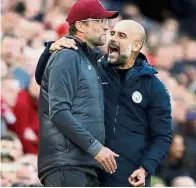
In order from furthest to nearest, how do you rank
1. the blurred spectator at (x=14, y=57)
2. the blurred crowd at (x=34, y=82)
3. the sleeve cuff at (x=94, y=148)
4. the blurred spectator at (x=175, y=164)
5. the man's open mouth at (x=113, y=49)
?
the blurred spectator at (x=175, y=164) → the blurred spectator at (x=14, y=57) → the blurred crowd at (x=34, y=82) → the man's open mouth at (x=113, y=49) → the sleeve cuff at (x=94, y=148)

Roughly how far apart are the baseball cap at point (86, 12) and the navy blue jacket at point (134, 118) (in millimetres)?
343

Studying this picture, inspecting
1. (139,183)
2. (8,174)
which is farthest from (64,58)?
(8,174)

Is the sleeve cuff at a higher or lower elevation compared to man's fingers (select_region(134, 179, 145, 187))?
higher

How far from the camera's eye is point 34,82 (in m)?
11.9

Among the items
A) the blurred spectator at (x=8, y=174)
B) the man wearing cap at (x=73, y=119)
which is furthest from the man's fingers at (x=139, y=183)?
the blurred spectator at (x=8, y=174)

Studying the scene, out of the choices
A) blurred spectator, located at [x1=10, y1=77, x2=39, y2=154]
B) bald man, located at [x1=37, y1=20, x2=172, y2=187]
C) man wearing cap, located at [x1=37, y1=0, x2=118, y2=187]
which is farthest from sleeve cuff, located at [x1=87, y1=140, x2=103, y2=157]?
blurred spectator, located at [x1=10, y1=77, x2=39, y2=154]

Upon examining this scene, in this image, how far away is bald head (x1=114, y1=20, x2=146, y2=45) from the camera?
807cm

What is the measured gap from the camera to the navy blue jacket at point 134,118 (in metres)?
8.01

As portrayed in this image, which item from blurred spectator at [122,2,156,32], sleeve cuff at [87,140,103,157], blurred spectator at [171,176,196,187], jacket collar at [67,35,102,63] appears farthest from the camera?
blurred spectator at [122,2,156,32]

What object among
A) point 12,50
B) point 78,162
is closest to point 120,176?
point 78,162

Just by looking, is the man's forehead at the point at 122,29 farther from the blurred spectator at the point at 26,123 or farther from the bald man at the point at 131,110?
the blurred spectator at the point at 26,123

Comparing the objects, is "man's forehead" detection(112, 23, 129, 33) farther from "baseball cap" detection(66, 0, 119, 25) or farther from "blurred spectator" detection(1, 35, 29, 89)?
"blurred spectator" detection(1, 35, 29, 89)

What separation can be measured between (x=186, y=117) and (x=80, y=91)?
6.46 metres

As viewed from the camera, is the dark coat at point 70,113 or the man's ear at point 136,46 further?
the man's ear at point 136,46
